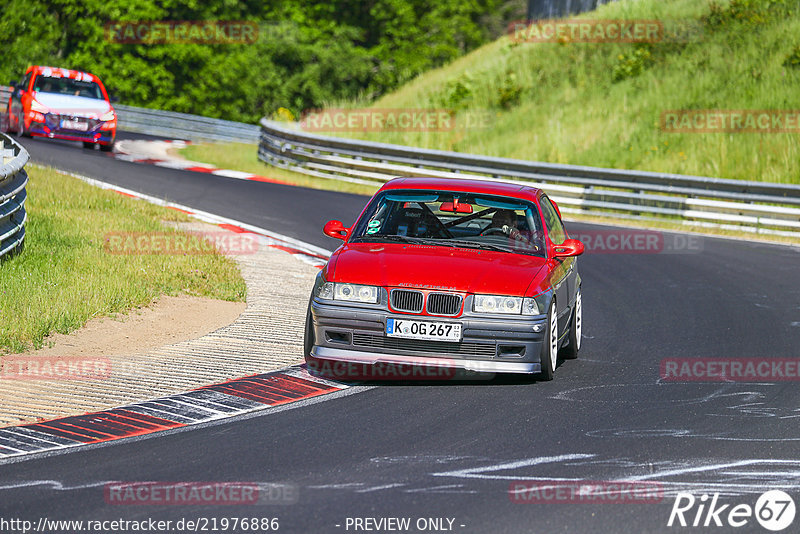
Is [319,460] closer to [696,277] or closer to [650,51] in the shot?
[696,277]

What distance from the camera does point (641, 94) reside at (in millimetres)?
31828

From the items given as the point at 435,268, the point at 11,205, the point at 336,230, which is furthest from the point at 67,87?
the point at 435,268

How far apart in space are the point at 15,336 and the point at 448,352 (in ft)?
12.1

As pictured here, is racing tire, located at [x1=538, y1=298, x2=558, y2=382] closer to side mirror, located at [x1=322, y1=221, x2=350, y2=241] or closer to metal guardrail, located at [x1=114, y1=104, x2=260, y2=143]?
side mirror, located at [x1=322, y1=221, x2=350, y2=241]

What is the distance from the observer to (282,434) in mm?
7172

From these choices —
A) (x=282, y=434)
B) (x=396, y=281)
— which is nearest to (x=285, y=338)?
(x=396, y=281)

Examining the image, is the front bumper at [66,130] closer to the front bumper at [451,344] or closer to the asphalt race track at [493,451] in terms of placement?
the asphalt race track at [493,451]

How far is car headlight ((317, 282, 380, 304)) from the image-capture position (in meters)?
8.57

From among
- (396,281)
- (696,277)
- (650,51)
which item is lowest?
(696,277)

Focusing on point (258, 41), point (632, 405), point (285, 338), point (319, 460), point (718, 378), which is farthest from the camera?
point (258, 41)

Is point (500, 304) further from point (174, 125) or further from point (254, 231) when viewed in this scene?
point (174, 125)

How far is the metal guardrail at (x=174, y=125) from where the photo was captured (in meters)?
40.9

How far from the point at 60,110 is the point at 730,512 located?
24098 mm

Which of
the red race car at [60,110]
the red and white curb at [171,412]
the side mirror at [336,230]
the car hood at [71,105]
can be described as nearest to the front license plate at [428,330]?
the red and white curb at [171,412]
